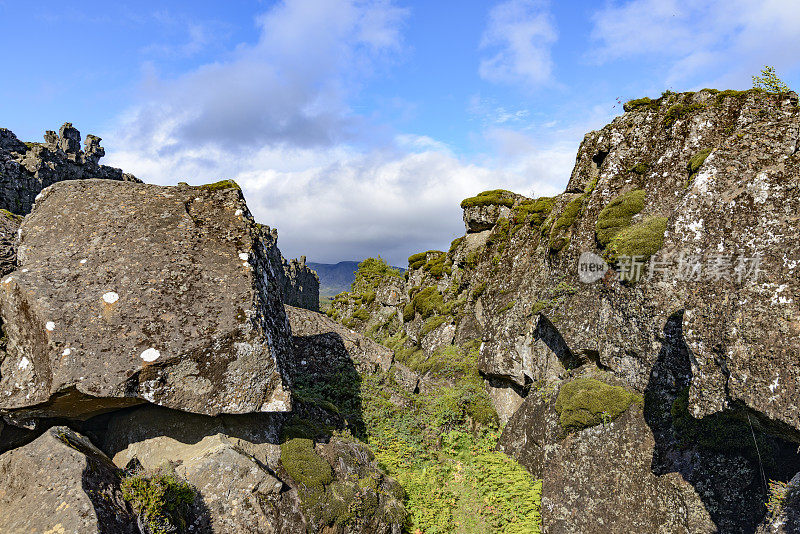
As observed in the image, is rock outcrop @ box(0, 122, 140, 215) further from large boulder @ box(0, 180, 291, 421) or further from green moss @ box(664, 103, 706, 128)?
green moss @ box(664, 103, 706, 128)

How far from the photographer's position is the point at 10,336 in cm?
955

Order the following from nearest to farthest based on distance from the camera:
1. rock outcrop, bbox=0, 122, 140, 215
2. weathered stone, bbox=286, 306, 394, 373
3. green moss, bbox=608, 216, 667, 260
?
1. green moss, bbox=608, 216, 667, 260
2. rock outcrop, bbox=0, 122, 140, 215
3. weathered stone, bbox=286, 306, 394, 373

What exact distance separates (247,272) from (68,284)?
4119mm

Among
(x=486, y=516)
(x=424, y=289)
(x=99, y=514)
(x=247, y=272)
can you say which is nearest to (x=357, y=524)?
(x=486, y=516)

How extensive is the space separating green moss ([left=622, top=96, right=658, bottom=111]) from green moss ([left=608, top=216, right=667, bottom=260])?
23.8 feet

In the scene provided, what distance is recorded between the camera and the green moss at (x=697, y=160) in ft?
44.4

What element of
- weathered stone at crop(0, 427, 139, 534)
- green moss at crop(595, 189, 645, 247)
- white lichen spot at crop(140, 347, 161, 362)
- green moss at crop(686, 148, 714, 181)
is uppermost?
green moss at crop(686, 148, 714, 181)

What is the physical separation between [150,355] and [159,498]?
3.10 m

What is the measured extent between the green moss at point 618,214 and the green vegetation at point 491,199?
18.1 m

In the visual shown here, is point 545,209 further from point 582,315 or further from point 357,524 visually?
point 357,524

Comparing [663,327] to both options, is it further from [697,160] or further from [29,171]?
[29,171]

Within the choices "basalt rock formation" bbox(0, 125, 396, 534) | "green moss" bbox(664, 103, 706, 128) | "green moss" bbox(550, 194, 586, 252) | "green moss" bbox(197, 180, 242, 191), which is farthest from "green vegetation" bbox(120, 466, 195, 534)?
"green moss" bbox(664, 103, 706, 128)

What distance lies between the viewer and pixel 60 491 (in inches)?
283

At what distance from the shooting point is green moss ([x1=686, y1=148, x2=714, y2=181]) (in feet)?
44.4
